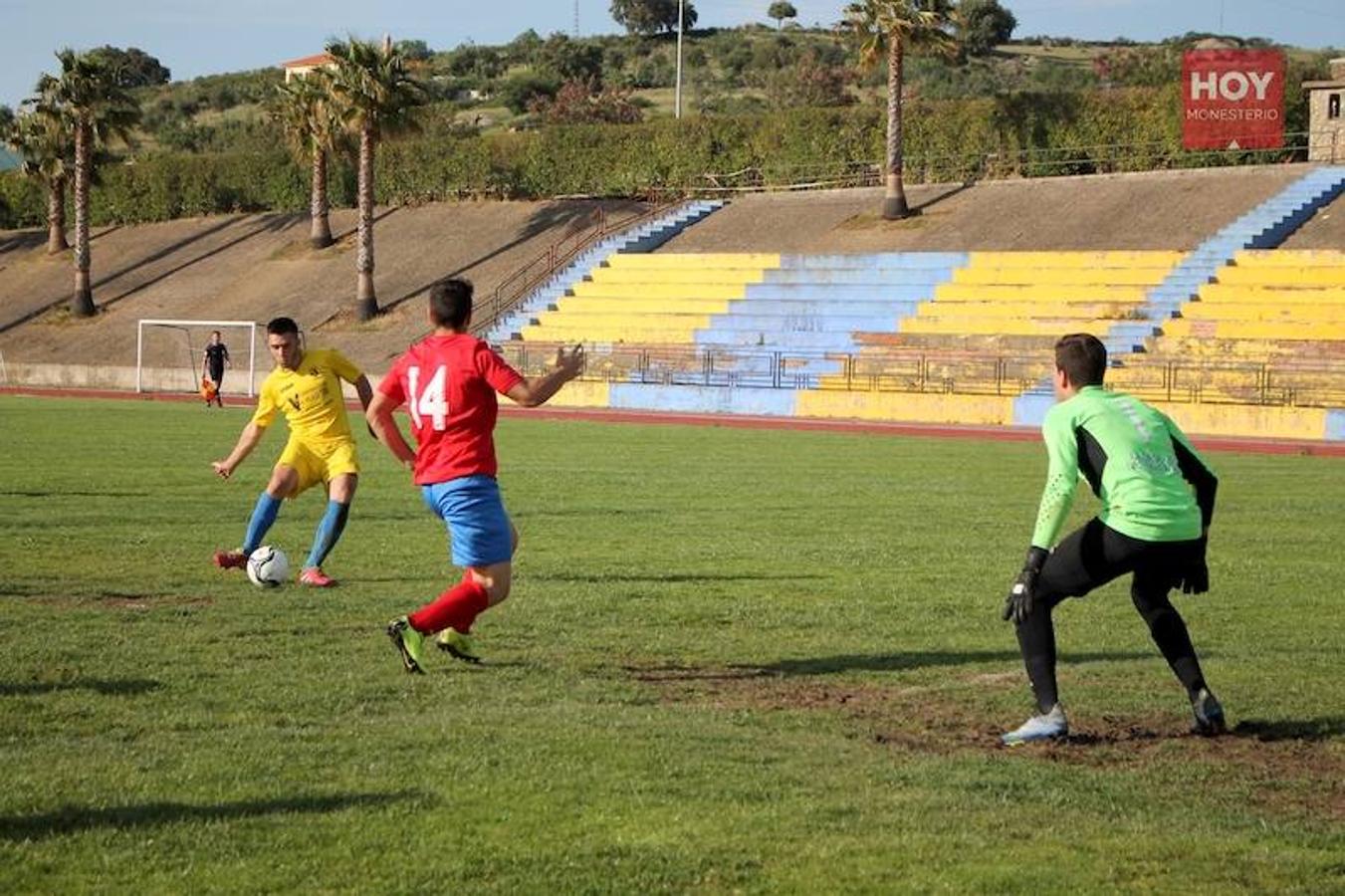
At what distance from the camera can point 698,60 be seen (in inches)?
5566

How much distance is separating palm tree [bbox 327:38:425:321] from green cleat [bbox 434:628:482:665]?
48.4 m

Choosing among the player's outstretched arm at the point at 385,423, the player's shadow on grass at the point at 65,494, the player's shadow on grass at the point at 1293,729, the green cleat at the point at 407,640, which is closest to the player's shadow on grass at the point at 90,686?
the green cleat at the point at 407,640

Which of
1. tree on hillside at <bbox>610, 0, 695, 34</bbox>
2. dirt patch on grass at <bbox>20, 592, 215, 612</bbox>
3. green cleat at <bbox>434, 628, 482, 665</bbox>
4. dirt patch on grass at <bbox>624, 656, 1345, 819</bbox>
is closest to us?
dirt patch on grass at <bbox>624, 656, 1345, 819</bbox>

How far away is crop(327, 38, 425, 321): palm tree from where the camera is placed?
189 feet

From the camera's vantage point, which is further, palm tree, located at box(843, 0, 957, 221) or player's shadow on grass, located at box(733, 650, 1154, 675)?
palm tree, located at box(843, 0, 957, 221)

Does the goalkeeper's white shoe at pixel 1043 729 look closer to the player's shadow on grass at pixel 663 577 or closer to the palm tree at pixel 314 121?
the player's shadow on grass at pixel 663 577

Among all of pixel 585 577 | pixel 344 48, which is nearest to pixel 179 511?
pixel 585 577

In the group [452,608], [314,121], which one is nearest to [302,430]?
[452,608]

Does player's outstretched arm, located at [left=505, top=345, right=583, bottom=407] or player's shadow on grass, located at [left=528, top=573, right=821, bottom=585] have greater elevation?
player's outstretched arm, located at [left=505, top=345, right=583, bottom=407]

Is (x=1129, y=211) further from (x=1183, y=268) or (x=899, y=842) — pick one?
(x=899, y=842)

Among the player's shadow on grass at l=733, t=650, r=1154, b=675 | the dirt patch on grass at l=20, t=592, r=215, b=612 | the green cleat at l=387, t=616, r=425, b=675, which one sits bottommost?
the dirt patch on grass at l=20, t=592, r=215, b=612

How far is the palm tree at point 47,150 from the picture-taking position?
225 ft

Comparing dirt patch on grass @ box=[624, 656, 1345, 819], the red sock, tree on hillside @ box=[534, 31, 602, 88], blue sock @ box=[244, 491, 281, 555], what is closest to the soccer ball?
blue sock @ box=[244, 491, 281, 555]

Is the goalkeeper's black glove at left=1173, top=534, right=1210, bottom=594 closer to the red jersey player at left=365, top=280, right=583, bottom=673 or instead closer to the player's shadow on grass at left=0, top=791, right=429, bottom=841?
the red jersey player at left=365, top=280, right=583, bottom=673
